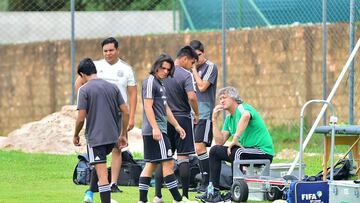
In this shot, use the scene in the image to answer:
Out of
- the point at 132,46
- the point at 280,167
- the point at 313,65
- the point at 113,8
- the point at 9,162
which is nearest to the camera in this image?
the point at 280,167

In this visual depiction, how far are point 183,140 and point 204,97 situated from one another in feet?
5.19

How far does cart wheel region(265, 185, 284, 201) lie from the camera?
45.0 feet

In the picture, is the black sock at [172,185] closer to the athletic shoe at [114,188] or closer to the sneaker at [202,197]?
the sneaker at [202,197]

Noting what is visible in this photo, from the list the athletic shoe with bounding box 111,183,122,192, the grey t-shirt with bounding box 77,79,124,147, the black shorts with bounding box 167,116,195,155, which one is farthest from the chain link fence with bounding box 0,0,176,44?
the grey t-shirt with bounding box 77,79,124,147

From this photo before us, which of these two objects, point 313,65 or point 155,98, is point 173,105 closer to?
point 155,98

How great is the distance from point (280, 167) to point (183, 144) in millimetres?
1538

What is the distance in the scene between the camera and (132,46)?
76.9 feet

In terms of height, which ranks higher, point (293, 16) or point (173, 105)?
point (293, 16)

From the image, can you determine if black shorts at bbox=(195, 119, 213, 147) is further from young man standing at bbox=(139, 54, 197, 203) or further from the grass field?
young man standing at bbox=(139, 54, 197, 203)

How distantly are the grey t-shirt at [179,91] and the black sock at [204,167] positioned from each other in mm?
968

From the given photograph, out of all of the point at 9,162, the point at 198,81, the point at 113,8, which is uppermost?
the point at 113,8

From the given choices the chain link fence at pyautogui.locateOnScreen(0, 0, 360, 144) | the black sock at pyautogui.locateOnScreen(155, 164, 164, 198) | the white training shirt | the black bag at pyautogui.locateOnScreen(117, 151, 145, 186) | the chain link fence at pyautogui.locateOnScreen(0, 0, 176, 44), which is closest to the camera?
the black sock at pyautogui.locateOnScreen(155, 164, 164, 198)

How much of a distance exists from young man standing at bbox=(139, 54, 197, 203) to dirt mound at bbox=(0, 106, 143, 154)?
6956 millimetres

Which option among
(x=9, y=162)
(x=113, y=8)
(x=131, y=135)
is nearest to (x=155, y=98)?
(x=9, y=162)
